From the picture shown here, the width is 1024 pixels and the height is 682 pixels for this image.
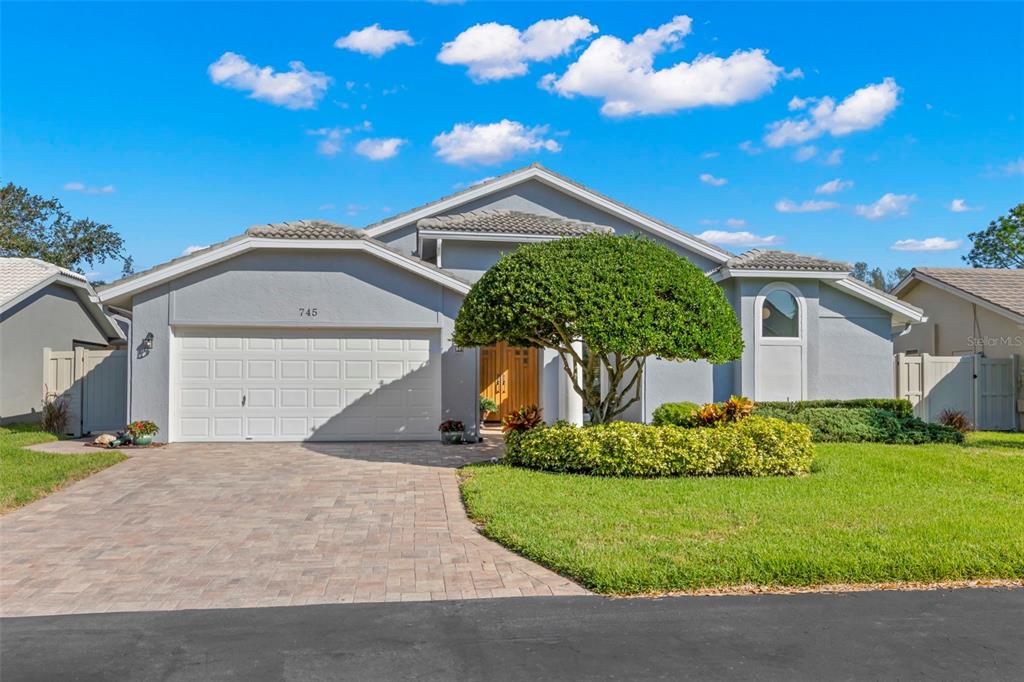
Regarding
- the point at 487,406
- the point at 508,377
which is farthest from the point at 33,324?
the point at 508,377

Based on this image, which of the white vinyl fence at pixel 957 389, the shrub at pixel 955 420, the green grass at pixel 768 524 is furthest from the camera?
the white vinyl fence at pixel 957 389

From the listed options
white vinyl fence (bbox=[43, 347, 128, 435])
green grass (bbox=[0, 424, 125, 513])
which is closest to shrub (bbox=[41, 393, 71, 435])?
white vinyl fence (bbox=[43, 347, 128, 435])

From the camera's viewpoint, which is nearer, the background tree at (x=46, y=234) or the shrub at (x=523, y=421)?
the shrub at (x=523, y=421)

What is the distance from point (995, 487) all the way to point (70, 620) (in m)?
10.7

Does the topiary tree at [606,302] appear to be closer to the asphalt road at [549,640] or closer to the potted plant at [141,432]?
the asphalt road at [549,640]

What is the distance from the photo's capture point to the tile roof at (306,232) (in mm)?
13961

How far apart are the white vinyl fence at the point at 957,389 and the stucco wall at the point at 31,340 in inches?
840

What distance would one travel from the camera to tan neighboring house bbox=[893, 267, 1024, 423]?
1833cm

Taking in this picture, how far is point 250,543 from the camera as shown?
7078 millimetres

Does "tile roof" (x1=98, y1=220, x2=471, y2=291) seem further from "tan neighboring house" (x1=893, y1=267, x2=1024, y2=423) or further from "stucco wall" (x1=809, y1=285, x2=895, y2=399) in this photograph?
"tan neighboring house" (x1=893, y1=267, x2=1024, y2=423)

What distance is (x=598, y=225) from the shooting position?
58.2 ft

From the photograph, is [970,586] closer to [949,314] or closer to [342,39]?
[342,39]

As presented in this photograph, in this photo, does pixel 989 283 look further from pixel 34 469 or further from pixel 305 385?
pixel 34 469

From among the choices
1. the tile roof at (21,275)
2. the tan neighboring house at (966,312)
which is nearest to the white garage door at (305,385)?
the tile roof at (21,275)
